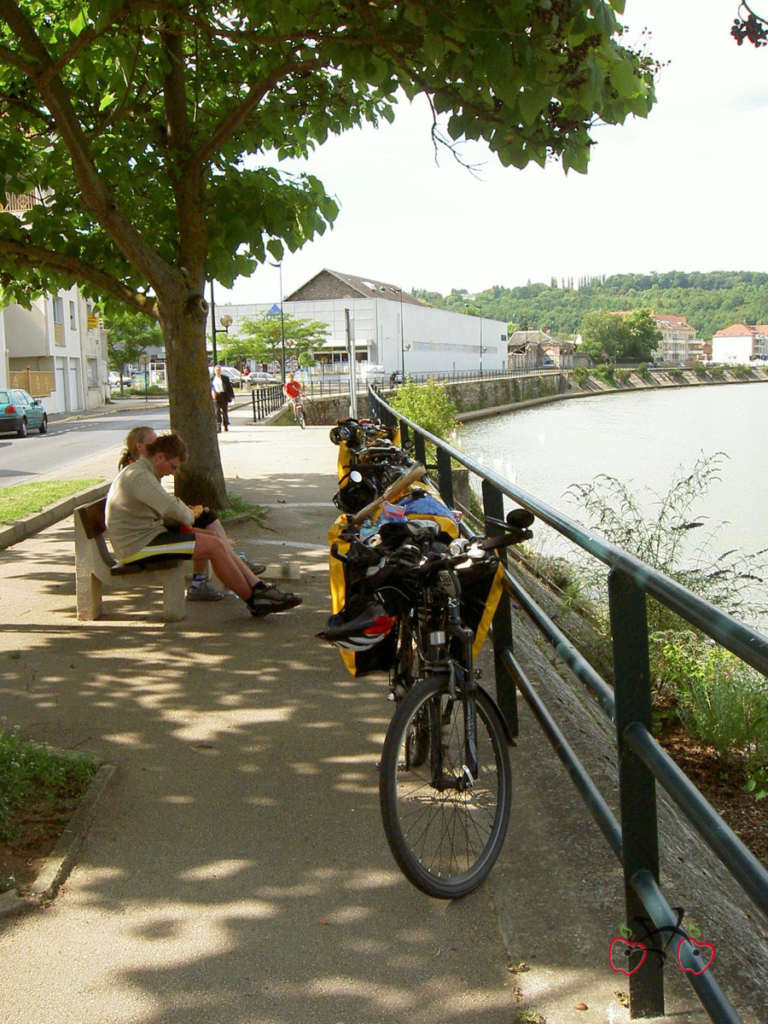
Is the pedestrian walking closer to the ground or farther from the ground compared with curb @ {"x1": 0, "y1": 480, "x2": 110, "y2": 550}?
farther from the ground

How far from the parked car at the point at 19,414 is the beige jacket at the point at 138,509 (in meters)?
29.6

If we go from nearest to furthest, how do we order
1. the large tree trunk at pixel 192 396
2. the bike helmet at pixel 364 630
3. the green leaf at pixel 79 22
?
the bike helmet at pixel 364 630
the green leaf at pixel 79 22
the large tree trunk at pixel 192 396

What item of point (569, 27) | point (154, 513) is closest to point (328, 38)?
point (569, 27)

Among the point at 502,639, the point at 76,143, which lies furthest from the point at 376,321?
the point at 502,639

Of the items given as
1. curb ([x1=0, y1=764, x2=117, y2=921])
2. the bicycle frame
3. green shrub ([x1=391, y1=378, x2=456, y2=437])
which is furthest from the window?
the bicycle frame

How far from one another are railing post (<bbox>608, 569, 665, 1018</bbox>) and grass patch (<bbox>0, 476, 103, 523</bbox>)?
9.99m

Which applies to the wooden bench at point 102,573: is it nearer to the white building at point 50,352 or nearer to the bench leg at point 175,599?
the bench leg at point 175,599

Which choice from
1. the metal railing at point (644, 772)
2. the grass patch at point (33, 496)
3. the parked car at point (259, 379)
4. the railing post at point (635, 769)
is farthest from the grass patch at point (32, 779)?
the parked car at point (259, 379)

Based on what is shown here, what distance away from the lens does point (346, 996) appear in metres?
2.91

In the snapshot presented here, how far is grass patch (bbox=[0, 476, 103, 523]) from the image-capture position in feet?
40.6

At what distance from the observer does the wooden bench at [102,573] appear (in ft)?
23.6

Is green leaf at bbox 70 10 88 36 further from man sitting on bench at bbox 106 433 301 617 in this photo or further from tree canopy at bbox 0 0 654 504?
man sitting on bench at bbox 106 433 301 617

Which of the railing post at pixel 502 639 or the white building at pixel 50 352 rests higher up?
the white building at pixel 50 352

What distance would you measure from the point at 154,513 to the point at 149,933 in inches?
163
